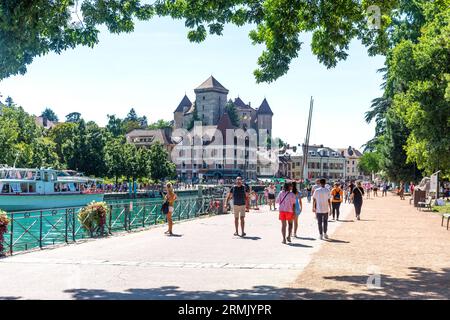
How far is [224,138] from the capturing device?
5507 inches

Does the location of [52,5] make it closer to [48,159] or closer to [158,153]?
[48,159]

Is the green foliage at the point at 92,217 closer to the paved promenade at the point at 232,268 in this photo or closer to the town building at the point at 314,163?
the paved promenade at the point at 232,268

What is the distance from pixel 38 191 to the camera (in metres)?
52.4

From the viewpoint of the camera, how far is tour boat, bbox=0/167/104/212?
4966cm

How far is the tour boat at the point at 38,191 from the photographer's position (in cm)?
4966

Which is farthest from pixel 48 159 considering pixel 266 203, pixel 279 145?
pixel 279 145

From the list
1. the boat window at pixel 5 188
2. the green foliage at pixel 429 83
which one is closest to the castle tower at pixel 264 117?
the boat window at pixel 5 188

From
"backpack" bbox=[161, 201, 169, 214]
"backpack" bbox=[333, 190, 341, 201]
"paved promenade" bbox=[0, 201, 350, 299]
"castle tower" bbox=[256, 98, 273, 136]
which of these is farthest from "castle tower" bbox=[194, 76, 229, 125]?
"paved promenade" bbox=[0, 201, 350, 299]

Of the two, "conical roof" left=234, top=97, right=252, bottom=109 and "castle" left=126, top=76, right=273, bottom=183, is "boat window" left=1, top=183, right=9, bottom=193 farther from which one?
"conical roof" left=234, top=97, right=252, bottom=109

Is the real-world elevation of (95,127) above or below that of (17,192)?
above

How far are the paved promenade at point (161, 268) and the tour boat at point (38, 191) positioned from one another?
3587 centimetres

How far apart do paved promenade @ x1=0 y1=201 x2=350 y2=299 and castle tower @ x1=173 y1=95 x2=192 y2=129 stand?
163 m
